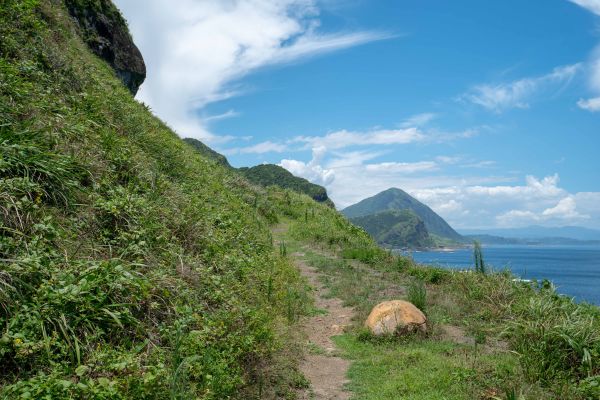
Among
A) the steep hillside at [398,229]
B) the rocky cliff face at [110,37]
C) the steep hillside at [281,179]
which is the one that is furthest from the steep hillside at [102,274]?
the steep hillside at [398,229]

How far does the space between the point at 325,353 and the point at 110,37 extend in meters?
21.5

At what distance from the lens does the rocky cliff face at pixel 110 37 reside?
2112cm

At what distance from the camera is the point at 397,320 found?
921 cm

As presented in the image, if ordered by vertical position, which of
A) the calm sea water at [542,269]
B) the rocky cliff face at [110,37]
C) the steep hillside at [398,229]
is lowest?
the calm sea water at [542,269]

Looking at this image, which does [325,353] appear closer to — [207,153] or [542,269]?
[207,153]

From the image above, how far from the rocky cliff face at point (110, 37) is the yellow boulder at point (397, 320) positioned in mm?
19268

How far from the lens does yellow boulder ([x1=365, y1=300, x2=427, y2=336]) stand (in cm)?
910

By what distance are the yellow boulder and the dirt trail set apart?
1038 millimetres

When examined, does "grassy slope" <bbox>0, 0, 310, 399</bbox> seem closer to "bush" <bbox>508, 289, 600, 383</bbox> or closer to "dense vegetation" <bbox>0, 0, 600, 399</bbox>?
"dense vegetation" <bbox>0, 0, 600, 399</bbox>

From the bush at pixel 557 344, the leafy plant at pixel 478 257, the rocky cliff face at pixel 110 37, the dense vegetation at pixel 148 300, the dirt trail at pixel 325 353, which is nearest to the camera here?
the dense vegetation at pixel 148 300

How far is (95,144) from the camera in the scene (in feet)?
28.9

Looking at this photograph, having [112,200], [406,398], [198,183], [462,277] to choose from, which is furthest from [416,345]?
[198,183]

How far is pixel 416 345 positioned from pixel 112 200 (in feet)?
21.2

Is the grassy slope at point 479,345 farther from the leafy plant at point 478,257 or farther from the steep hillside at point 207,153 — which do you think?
the steep hillside at point 207,153
